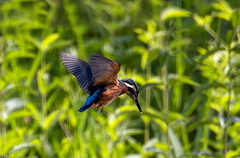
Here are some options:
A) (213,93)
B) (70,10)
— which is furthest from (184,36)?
(213,93)

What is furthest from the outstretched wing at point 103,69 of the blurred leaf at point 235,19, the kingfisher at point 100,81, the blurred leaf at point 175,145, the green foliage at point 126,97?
the blurred leaf at point 175,145

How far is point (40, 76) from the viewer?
89.3 inches

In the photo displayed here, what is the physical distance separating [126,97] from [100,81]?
139 cm

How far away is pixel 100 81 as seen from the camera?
1.14 m

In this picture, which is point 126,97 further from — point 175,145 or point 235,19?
point 235,19

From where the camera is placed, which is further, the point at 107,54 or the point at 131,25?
the point at 131,25

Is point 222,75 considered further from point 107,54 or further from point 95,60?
point 95,60

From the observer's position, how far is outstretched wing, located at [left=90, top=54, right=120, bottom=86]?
101 cm

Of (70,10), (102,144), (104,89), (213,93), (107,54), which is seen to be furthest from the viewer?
(70,10)

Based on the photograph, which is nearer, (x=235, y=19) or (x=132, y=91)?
(x=132, y=91)

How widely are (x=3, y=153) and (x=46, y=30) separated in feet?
3.62

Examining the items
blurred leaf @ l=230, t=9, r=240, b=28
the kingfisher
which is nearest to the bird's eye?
the kingfisher

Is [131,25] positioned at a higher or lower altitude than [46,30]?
lower

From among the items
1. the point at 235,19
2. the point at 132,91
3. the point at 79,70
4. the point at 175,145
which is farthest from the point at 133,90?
the point at 175,145
